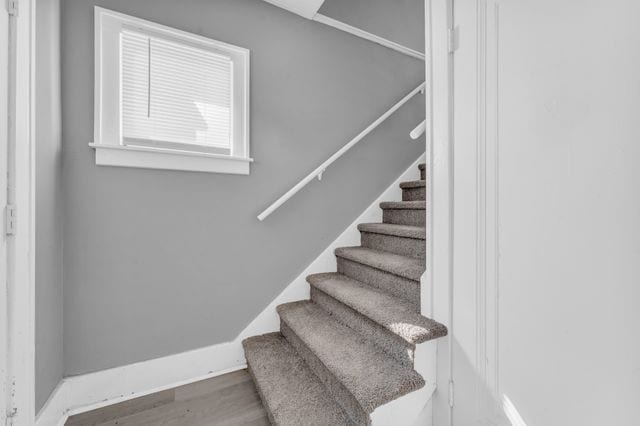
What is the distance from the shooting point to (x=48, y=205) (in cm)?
122

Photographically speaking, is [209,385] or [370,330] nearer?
[370,330]

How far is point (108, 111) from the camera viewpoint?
1.45m

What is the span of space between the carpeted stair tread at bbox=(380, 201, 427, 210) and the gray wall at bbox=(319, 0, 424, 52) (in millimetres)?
1475

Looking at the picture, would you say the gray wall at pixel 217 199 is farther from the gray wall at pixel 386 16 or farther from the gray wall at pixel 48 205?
the gray wall at pixel 386 16

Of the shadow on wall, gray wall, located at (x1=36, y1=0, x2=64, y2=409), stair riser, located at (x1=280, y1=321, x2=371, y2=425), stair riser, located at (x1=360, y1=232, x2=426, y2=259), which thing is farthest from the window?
the shadow on wall

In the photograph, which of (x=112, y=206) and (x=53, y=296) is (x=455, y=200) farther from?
(x=53, y=296)

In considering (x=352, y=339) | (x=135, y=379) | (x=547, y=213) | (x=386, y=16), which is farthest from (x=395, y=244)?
(x=386, y=16)

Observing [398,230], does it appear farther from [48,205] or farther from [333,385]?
[48,205]

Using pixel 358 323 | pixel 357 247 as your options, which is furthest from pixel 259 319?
pixel 357 247

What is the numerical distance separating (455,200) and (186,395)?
166 centimetres

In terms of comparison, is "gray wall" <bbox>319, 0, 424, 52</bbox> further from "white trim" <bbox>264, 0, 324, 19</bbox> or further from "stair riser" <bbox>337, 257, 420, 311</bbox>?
"stair riser" <bbox>337, 257, 420, 311</bbox>

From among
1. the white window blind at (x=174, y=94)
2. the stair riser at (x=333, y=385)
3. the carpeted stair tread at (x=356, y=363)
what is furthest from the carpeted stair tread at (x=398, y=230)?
the white window blind at (x=174, y=94)

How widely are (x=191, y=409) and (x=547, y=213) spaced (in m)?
1.72

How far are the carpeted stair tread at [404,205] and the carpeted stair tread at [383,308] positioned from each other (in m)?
0.62
